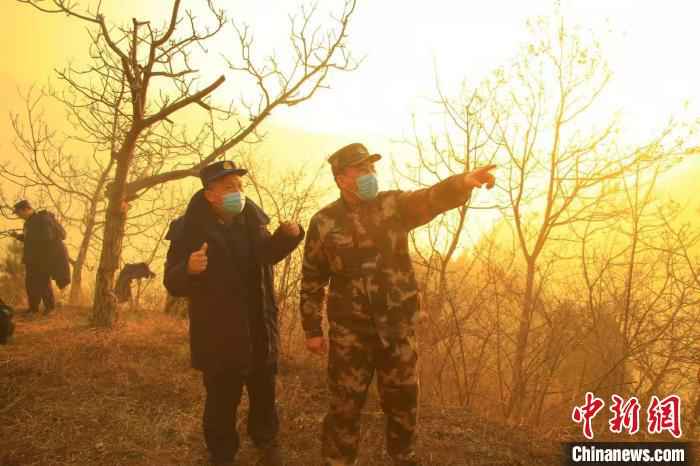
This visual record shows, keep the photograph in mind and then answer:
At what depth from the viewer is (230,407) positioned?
2.91 metres

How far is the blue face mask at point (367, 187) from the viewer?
8.51ft

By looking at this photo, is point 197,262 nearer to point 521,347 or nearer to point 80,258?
point 521,347

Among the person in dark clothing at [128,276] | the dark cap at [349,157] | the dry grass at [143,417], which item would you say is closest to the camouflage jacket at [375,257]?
the dark cap at [349,157]

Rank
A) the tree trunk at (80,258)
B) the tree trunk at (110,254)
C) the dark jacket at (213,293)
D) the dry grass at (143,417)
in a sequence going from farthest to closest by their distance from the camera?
the tree trunk at (80,258) < the tree trunk at (110,254) < the dry grass at (143,417) < the dark jacket at (213,293)

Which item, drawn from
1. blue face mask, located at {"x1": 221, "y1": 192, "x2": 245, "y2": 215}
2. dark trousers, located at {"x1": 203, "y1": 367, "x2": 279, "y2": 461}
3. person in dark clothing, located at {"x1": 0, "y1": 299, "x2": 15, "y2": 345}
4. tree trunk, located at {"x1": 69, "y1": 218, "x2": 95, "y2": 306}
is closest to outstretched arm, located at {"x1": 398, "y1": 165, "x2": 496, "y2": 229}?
blue face mask, located at {"x1": 221, "y1": 192, "x2": 245, "y2": 215}

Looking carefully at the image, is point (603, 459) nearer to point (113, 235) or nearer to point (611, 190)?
point (611, 190)

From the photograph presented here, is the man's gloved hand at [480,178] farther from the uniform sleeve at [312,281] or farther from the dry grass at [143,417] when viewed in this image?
the dry grass at [143,417]

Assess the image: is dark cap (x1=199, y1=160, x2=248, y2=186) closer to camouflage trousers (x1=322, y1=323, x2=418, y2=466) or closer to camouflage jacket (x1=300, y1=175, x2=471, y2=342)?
camouflage jacket (x1=300, y1=175, x2=471, y2=342)

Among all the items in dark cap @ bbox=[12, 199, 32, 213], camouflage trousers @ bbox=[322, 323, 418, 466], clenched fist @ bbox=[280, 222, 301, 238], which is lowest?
camouflage trousers @ bbox=[322, 323, 418, 466]

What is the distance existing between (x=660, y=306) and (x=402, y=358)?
193 inches

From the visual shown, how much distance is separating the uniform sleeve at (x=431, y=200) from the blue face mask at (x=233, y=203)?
0.98m

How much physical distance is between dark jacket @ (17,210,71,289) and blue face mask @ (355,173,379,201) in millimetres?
7029

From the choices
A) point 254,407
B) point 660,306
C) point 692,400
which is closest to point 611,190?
point 660,306

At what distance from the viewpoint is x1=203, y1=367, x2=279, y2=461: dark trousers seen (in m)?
2.86
